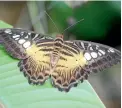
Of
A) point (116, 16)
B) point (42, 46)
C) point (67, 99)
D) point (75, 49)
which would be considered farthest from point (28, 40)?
point (116, 16)

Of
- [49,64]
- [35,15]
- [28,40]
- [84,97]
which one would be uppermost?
[35,15]

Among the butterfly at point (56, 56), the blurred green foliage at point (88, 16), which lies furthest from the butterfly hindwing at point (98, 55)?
the blurred green foliage at point (88, 16)

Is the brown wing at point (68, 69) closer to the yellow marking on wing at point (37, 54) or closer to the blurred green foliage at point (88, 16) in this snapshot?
the yellow marking on wing at point (37, 54)

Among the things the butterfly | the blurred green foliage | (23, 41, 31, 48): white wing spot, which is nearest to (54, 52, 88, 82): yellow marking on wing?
the butterfly

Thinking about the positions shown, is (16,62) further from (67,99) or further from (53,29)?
(53,29)

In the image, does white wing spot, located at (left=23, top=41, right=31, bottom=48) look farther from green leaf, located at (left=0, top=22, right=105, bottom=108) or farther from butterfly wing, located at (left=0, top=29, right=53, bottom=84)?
green leaf, located at (left=0, top=22, right=105, bottom=108)

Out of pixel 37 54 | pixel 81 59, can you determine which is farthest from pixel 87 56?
pixel 37 54
